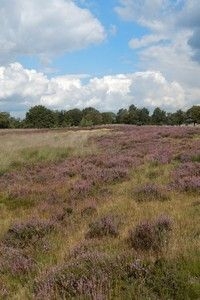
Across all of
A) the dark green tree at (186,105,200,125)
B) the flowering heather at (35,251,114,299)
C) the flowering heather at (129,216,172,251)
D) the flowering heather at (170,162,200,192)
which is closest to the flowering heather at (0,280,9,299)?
the flowering heather at (35,251,114,299)

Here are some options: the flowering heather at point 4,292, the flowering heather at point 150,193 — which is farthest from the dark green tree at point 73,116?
the flowering heather at point 4,292

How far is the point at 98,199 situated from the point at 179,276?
20.6 ft

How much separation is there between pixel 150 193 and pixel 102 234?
145 inches

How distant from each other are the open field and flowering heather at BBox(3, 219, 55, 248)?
19 mm

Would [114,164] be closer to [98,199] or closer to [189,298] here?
[98,199]

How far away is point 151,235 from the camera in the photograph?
7.55 metres

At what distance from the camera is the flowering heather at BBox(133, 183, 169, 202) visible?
1138cm

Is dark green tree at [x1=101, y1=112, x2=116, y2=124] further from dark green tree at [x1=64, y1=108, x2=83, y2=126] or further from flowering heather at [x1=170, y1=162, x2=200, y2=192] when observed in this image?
flowering heather at [x1=170, y1=162, x2=200, y2=192]

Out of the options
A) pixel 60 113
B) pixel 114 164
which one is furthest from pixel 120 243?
pixel 60 113

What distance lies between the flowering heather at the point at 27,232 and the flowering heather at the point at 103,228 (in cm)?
93

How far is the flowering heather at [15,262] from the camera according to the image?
6891 millimetres

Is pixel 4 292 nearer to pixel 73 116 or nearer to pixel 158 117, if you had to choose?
pixel 158 117

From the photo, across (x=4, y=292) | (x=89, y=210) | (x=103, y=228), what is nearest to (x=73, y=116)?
(x=89, y=210)

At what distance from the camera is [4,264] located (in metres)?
7.09
